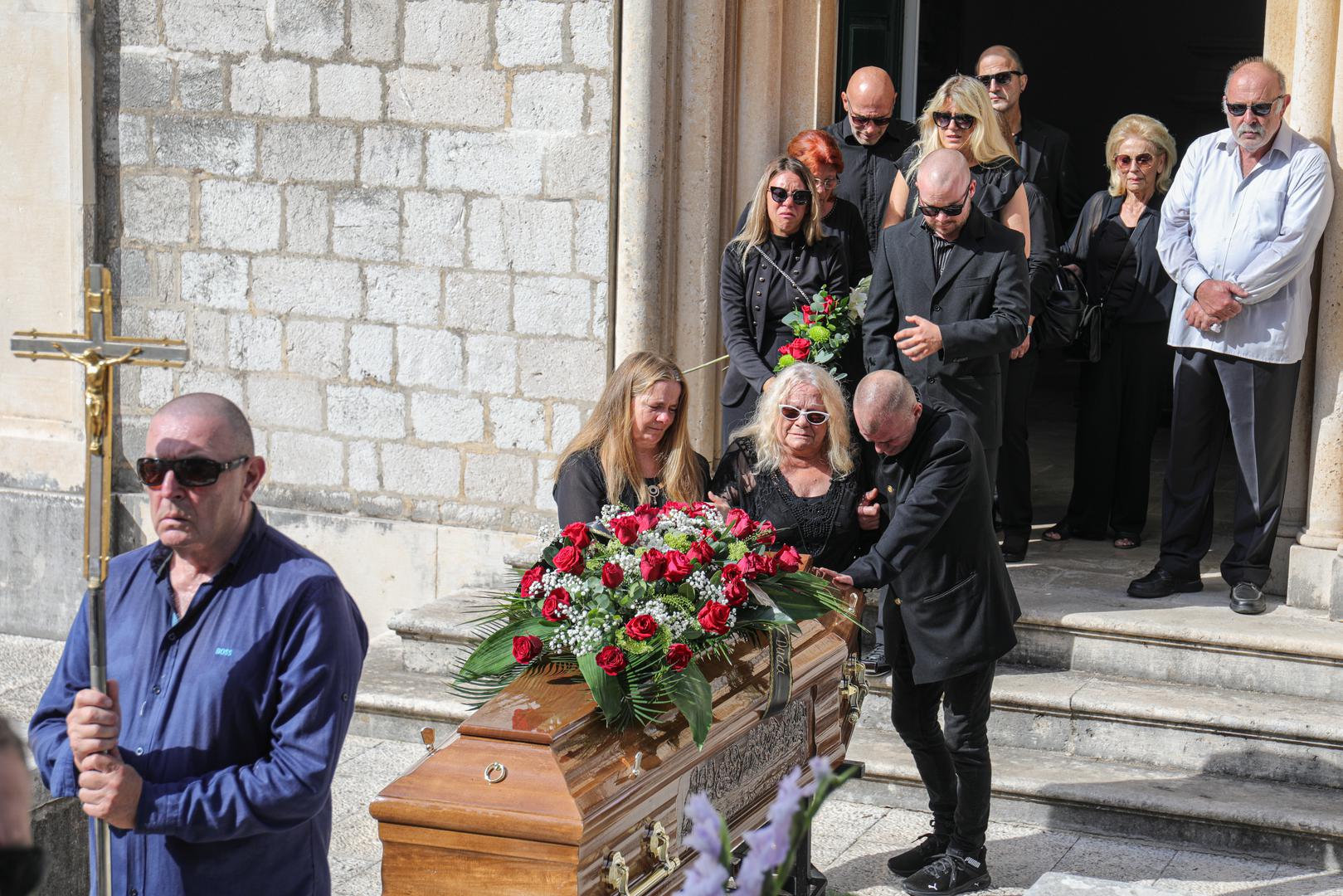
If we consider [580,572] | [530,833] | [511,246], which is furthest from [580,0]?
[530,833]

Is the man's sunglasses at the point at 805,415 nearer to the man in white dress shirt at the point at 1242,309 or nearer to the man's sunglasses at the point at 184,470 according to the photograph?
the man in white dress shirt at the point at 1242,309

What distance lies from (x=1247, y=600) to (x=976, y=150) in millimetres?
2083

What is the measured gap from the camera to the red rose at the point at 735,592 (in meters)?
4.45

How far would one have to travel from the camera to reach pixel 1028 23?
52.0 ft

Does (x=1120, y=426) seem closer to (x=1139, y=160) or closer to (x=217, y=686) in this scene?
(x=1139, y=160)

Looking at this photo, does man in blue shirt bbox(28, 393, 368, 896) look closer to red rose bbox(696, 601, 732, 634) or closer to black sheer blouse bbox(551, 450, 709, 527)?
red rose bbox(696, 601, 732, 634)

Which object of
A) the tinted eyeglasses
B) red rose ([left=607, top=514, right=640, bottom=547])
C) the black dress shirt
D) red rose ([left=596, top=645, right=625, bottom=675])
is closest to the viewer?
red rose ([left=596, top=645, right=625, bottom=675])

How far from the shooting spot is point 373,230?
→ 26.6ft

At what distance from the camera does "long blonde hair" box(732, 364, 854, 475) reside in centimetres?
575

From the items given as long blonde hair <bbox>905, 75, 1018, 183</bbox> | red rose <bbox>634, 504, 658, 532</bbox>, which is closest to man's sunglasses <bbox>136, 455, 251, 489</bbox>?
red rose <bbox>634, 504, 658, 532</bbox>

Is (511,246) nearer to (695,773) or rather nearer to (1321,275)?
(1321,275)

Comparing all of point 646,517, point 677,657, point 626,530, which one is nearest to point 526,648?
point 677,657

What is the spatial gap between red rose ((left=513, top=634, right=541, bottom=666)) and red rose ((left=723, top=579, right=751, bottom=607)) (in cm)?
52

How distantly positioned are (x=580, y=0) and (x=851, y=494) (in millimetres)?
3029
